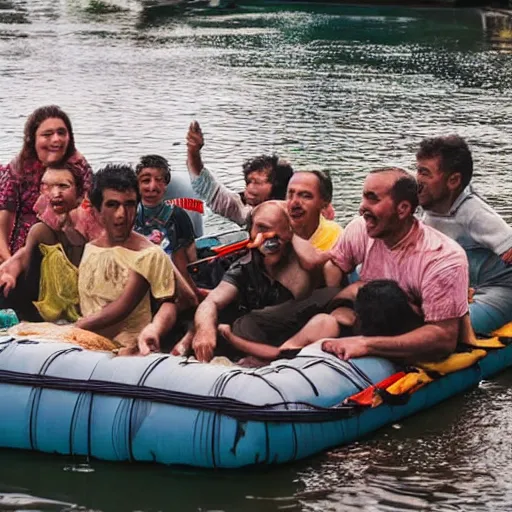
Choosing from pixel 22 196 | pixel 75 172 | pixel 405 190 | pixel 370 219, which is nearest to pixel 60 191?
pixel 75 172

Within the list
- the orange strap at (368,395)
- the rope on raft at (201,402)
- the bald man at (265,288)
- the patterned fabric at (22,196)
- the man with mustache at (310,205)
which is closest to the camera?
the rope on raft at (201,402)

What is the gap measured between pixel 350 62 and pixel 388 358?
1988 centimetres

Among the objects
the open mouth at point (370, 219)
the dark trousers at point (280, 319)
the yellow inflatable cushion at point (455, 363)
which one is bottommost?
the yellow inflatable cushion at point (455, 363)

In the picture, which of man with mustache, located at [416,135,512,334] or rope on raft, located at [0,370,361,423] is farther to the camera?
man with mustache, located at [416,135,512,334]

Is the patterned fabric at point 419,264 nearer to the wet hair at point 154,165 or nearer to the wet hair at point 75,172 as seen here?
the wet hair at point 154,165

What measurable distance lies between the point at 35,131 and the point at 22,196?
0.41 metres

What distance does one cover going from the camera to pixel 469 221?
805 cm

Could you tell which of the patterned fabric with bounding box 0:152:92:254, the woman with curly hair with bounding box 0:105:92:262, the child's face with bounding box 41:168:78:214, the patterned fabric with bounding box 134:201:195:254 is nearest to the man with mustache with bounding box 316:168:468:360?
the patterned fabric with bounding box 134:201:195:254

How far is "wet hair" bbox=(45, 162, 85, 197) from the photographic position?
26.5 ft

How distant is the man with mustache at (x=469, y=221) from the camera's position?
7.87 m

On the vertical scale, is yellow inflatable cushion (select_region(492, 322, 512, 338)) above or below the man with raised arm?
below

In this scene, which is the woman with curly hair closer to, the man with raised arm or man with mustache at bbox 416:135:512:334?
the man with raised arm

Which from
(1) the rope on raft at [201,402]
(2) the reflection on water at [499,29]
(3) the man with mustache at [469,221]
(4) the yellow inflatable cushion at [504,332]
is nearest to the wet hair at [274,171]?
(3) the man with mustache at [469,221]

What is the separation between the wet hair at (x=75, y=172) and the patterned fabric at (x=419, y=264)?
154cm
